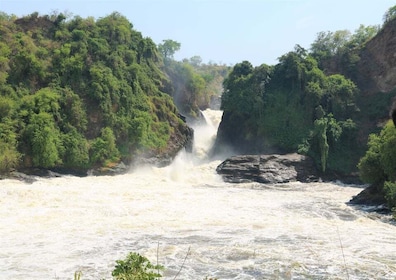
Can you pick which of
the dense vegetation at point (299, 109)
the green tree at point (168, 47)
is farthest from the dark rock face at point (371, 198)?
the green tree at point (168, 47)

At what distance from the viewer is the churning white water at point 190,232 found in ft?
37.9

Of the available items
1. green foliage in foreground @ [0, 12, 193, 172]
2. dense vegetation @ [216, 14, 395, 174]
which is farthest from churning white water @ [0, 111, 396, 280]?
dense vegetation @ [216, 14, 395, 174]

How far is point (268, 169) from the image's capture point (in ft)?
107

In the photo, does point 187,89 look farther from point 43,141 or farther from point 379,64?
point 43,141

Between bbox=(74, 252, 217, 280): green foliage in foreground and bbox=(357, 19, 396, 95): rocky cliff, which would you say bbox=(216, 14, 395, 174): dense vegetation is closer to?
bbox=(357, 19, 396, 95): rocky cliff

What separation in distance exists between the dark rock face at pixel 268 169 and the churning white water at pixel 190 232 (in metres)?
4.70

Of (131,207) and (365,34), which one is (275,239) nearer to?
(131,207)

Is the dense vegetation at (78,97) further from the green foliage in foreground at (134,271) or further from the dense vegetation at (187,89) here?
the green foliage in foreground at (134,271)

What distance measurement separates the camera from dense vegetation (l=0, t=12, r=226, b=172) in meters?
29.0

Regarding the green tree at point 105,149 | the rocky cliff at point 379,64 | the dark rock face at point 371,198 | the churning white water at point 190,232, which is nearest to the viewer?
the churning white water at point 190,232

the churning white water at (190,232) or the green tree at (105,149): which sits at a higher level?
the green tree at (105,149)

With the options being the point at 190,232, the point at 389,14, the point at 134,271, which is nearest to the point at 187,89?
the point at 389,14

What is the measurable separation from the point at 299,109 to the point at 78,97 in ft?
68.5

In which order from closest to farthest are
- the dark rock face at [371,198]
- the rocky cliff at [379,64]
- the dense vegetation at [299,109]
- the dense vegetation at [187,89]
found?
the dark rock face at [371,198], the dense vegetation at [299,109], the rocky cliff at [379,64], the dense vegetation at [187,89]
